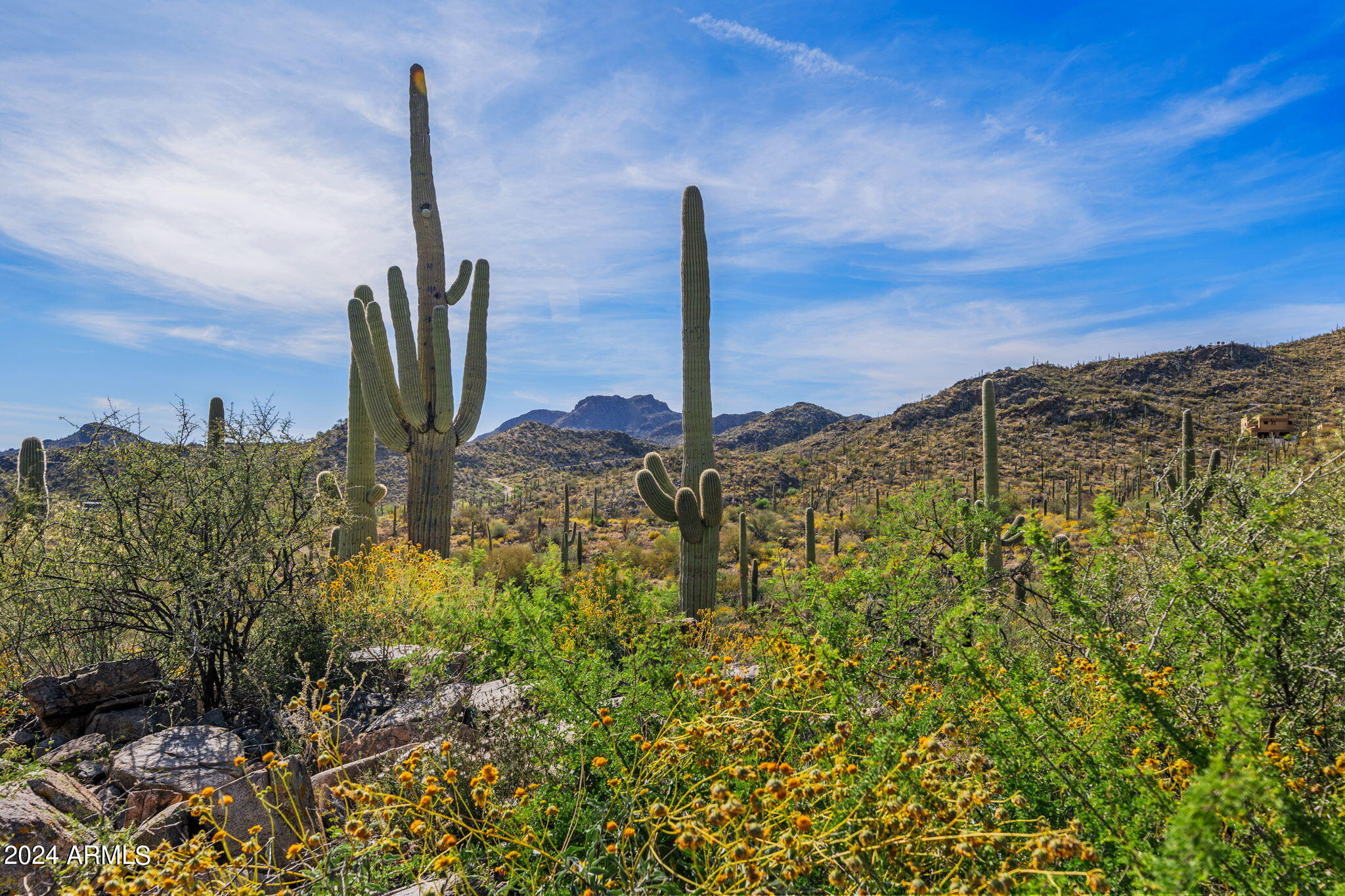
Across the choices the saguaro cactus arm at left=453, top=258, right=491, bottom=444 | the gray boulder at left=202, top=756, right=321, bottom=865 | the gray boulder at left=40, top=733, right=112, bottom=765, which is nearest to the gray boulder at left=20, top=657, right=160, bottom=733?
the gray boulder at left=40, top=733, right=112, bottom=765

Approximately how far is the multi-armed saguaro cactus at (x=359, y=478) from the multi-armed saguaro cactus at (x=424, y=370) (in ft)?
1.67

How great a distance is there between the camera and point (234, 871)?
7.14 feet

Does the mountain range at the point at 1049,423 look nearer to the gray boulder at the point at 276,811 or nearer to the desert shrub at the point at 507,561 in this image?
the desert shrub at the point at 507,561

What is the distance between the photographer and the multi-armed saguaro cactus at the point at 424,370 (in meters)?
12.9

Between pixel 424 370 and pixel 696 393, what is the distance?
5.63 meters

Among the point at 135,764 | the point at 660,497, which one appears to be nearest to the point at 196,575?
the point at 135,764

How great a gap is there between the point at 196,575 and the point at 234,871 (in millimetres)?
3915

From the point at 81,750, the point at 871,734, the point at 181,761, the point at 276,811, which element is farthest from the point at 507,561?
the point at 871,734

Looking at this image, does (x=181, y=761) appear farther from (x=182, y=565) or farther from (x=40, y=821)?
(x=182, y=565)

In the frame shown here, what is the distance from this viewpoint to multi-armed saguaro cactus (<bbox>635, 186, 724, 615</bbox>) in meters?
10.2

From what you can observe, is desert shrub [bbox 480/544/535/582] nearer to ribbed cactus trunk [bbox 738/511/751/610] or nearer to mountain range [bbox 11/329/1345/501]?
ribbed cactus trunk [bbox 738/511/751/610]

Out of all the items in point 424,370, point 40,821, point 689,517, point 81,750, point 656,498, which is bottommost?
point 81,750

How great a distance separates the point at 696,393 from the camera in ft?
35.7

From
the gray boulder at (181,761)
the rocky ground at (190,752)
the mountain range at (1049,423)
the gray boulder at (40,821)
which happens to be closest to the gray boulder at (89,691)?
the rocky ground at (190,752)
